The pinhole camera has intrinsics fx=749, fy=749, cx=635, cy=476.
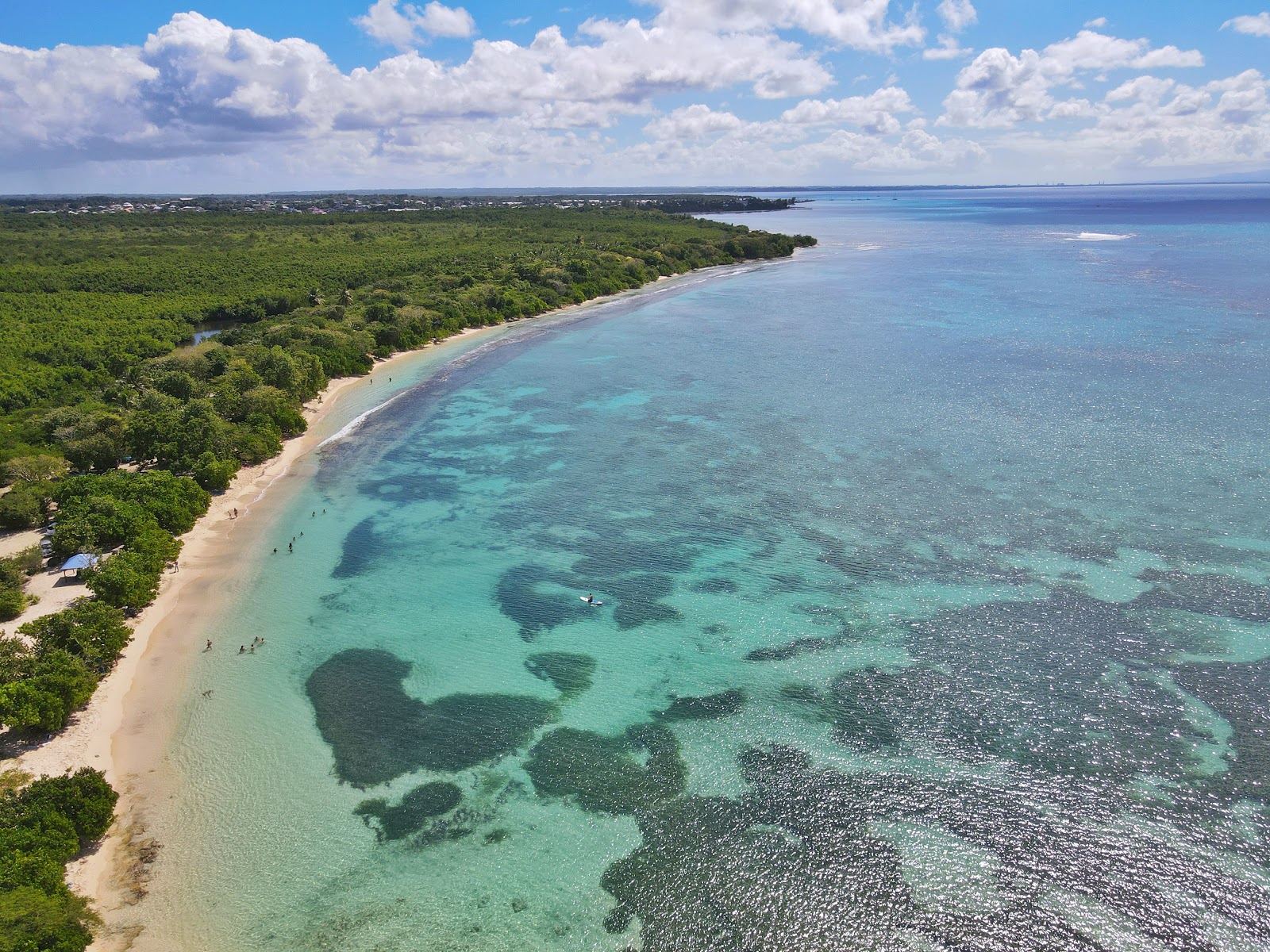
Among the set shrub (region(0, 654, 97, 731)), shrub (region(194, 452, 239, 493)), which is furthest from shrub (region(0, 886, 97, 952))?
shrub (region(194, 452, 239, 493))

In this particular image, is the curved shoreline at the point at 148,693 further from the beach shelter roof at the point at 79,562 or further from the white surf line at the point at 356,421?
the beach shelter roof at the point at 79,562

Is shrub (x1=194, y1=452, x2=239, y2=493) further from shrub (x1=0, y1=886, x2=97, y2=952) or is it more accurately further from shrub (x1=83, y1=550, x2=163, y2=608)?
shrub (x1=0, y1=886, x2=97, y2=952)

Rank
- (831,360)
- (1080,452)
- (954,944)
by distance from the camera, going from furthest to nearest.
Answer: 1. (831,360)
2. (1080,452)
3. (954,944)

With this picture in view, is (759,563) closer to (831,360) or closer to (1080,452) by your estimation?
(1080,452)

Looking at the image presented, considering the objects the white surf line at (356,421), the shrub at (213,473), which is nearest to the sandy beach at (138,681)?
the shrub at (213,473)

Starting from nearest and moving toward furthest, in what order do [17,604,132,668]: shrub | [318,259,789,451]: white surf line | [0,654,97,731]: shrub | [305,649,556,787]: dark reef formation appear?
[0,654,97,731]: shrub < [305,649,556,787]: dark reef formation < [17,604,132,668]: shrub < [318,259,789,451]: white surf line

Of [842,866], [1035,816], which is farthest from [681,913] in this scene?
[1035,816]
